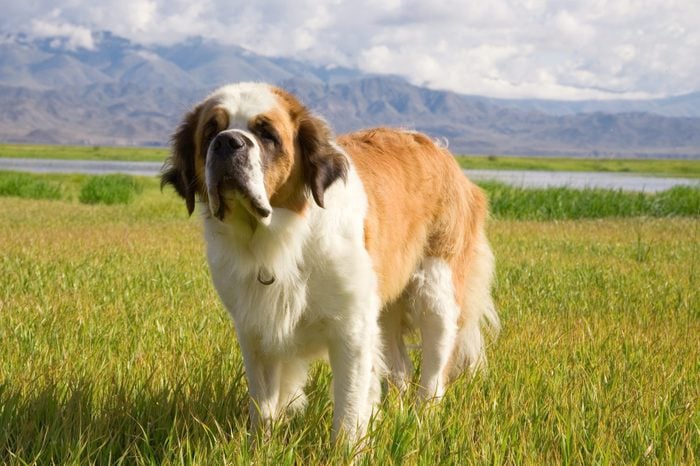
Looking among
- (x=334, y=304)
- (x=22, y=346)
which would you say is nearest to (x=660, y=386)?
(x=334, y=304)

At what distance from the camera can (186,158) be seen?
362cm

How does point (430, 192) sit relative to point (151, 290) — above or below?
above

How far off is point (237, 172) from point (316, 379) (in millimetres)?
1536

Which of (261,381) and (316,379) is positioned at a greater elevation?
(261,381)

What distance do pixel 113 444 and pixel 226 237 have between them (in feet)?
3.24

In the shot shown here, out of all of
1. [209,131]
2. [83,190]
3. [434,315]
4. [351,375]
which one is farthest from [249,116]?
[83,190]

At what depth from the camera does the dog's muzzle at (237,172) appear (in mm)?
3162

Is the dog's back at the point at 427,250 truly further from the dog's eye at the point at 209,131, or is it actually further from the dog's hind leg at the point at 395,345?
the dog's eye at the point at 209,131

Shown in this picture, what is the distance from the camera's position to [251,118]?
332 cm

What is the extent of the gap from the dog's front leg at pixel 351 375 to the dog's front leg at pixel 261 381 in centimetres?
34

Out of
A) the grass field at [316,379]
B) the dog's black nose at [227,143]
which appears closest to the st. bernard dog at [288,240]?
the dog's black nose at [227,143]

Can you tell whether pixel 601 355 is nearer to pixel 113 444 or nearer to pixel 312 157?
pixel 312 157

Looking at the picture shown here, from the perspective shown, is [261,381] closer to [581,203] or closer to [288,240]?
[288,240]

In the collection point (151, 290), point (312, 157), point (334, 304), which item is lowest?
point (151, 290)
